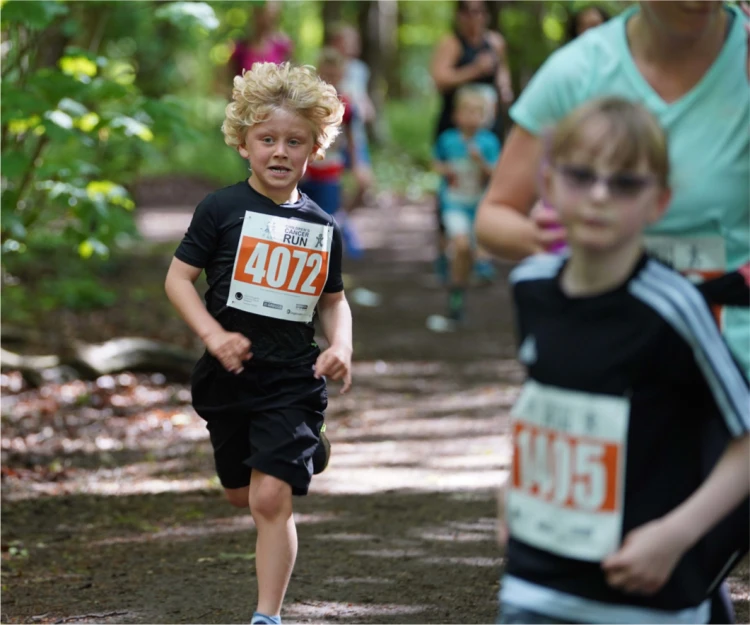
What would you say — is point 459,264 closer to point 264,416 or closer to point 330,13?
point 264,416

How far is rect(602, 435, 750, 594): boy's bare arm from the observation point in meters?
2.50

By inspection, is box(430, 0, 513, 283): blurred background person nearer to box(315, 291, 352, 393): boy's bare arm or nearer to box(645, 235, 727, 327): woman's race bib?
box(315, 291, 352, 393): boy's bare arm

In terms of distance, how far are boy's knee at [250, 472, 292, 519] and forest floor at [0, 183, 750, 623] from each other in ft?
2.07

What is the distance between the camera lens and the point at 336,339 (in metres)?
4.21

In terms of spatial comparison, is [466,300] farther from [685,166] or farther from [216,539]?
[685,166]

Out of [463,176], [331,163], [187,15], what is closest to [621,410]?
[187,15]

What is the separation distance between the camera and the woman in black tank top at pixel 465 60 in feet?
41.2

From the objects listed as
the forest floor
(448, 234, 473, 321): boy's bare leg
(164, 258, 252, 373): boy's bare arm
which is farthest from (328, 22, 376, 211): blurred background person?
(164, 258, 252, 373): boy's bare arm

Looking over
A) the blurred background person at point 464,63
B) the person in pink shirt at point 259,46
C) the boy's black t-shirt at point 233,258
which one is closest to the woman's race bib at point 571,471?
the boy's black t-shirt at point 233,258

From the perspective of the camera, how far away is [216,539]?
5770 mm

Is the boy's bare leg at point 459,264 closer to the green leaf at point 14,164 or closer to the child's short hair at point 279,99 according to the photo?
the green leaf at point 14,164

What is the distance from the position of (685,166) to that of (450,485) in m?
3.79

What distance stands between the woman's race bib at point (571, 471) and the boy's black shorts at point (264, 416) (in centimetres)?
159

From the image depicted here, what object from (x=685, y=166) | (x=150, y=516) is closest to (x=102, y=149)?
(x=150, y=516)
